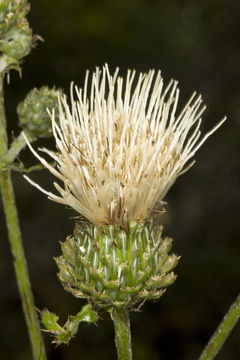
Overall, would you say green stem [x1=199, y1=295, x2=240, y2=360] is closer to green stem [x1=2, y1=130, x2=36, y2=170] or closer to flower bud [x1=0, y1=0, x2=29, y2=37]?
green stem [x1=2, y1=130, x2=36, y2=170]

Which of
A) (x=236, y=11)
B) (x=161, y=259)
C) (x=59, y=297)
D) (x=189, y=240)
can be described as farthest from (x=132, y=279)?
(x=236, y=11)

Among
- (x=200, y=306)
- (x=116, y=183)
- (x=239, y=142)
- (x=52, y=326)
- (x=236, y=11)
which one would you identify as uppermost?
(x=236, y=11)

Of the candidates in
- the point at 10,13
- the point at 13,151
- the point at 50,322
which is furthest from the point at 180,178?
the point at 50,322

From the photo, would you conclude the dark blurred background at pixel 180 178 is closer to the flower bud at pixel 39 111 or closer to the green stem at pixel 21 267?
the green stem at pixel 21 267

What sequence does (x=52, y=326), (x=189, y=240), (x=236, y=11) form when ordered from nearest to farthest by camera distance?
(x=52, y=326), (x=189, y=240), (x=236, y=11)

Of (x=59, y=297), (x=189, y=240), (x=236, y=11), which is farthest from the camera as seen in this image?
(x=236, y=11)

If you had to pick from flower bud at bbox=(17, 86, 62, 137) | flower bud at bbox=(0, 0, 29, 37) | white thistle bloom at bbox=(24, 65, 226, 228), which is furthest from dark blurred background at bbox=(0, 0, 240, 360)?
flower bud at bbox=(0, 0, 29, 37)

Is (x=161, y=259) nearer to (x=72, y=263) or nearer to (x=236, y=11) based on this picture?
(x=72, y=263)
